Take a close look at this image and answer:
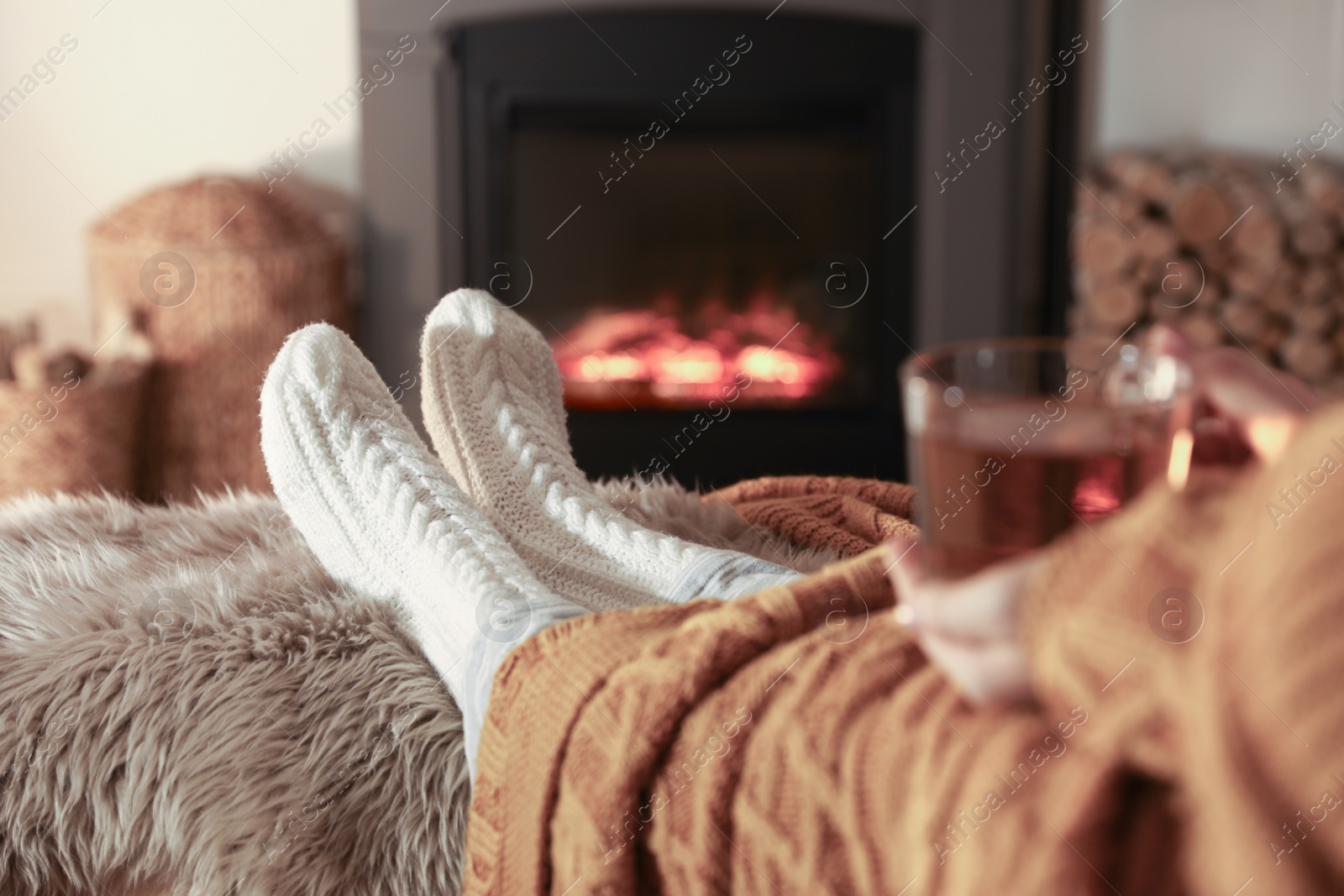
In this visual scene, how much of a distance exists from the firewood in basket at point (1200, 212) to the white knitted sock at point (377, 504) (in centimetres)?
151

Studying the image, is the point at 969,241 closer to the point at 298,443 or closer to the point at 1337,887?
the point at 298,443

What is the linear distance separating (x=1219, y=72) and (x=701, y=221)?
95 centimetres

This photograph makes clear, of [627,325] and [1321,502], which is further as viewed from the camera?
[627,325]

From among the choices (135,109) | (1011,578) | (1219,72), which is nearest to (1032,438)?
(1011,578)

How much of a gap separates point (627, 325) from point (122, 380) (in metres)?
0.84

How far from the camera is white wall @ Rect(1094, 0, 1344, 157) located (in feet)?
6.28

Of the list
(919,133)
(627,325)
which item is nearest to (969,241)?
(919,133)

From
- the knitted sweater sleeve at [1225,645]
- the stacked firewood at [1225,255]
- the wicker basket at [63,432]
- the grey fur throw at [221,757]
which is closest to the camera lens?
the knitted sweater sleeve at [1225,645]

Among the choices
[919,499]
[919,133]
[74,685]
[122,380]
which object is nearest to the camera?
[919,499]

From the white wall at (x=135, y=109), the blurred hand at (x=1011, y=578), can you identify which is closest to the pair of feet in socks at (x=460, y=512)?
the blurred hand at (x=1011, y=578)

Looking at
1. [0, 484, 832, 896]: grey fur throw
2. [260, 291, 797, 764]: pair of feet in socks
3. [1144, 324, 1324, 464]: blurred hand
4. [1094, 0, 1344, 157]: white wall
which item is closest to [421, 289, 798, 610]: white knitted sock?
[260, 291, 797, 764]: pair of feet in socks

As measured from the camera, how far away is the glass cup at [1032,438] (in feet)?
1.30

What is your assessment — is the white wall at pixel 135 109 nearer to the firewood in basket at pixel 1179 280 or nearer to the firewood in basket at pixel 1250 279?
the firewood in basket at pixel 1179 280

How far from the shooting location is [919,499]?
0.44m
